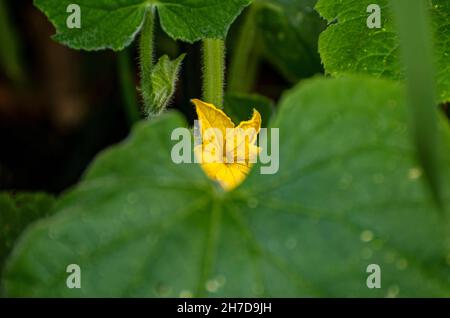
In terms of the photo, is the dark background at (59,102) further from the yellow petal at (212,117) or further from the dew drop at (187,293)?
the dew drop at (187,293)

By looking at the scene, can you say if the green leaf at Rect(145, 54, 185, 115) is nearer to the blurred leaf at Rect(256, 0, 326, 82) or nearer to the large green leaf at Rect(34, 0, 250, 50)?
the large green leaf at Rect(34, 0, 250, 50)

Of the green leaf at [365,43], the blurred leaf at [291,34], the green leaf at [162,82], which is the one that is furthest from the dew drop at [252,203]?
the blurred leaf at [291,34]

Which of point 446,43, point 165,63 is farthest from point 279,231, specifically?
point 446,43

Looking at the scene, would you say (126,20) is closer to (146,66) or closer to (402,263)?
(146,66)

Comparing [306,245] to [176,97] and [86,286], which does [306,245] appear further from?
Answer: [176,97]

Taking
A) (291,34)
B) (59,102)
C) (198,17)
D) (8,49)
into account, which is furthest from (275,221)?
(59,102)

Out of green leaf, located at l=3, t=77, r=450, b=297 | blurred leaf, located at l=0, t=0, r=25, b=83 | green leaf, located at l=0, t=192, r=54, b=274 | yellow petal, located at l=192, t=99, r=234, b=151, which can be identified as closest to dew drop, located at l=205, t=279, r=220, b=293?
green leaf, located at l=3, t=77, r=450, b=297
